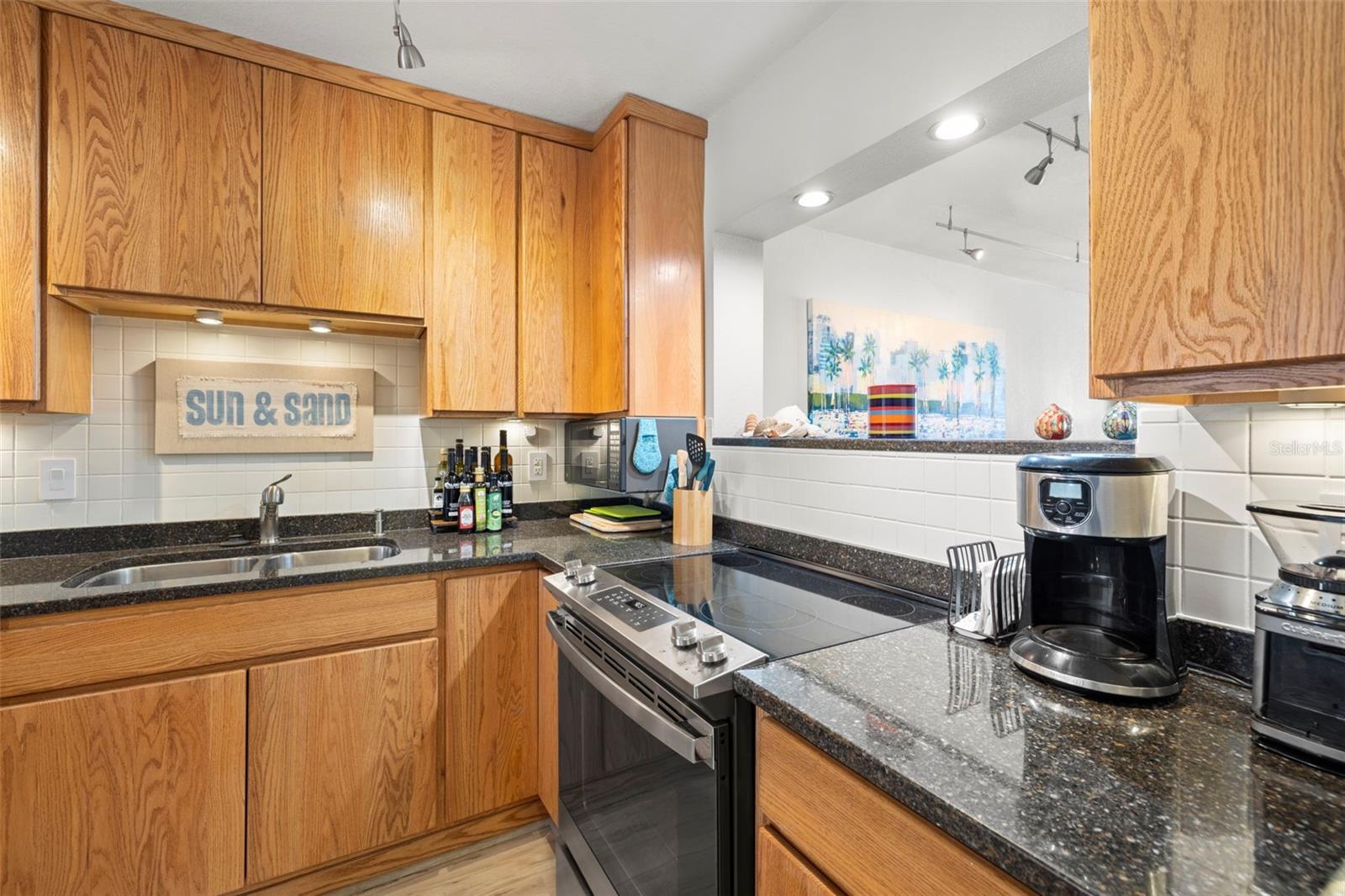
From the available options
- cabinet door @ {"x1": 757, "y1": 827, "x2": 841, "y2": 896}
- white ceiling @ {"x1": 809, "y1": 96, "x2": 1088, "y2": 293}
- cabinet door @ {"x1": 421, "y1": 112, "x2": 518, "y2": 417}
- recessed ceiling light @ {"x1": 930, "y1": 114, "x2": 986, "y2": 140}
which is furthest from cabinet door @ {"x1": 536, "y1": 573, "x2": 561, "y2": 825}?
white ceiling @ {"x1": 809, "y1": 96, "x2": 1088, "y2": 293}

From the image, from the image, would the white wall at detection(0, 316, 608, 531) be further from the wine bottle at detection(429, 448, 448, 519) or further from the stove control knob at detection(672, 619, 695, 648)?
the stove control knob at detection(672, 619, 695, 648)

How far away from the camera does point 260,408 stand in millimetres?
2051

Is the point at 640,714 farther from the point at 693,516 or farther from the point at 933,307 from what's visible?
the point at 933,307

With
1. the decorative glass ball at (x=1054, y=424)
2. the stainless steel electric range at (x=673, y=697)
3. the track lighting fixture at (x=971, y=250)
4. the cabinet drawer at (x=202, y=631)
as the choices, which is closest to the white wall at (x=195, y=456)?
the cabinet drawer at (x=202, y=631)

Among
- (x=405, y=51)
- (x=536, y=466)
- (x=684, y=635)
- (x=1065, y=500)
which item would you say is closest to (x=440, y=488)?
(x=536, y=466)

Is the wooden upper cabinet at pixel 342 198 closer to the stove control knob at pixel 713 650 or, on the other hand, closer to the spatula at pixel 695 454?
the spatula at pixel 695 454

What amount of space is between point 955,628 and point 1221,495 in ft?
1.54

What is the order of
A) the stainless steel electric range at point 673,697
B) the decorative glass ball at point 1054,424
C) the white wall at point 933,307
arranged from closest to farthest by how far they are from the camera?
the stainless steel electric range at point 673,697 → the decorative glass ball at point 1054,424 → the white wall at point 933,307

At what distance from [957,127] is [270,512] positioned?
2334 mm

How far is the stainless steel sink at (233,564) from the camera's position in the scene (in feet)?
5.51

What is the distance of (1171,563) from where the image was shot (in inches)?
38.3

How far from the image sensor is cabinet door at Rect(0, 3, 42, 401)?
1.52m

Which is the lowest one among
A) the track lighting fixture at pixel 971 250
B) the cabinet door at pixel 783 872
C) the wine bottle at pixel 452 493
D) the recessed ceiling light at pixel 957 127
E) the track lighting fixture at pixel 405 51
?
the cabinet door at pixel 783 872

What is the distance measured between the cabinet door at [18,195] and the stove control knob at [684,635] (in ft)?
5.97
